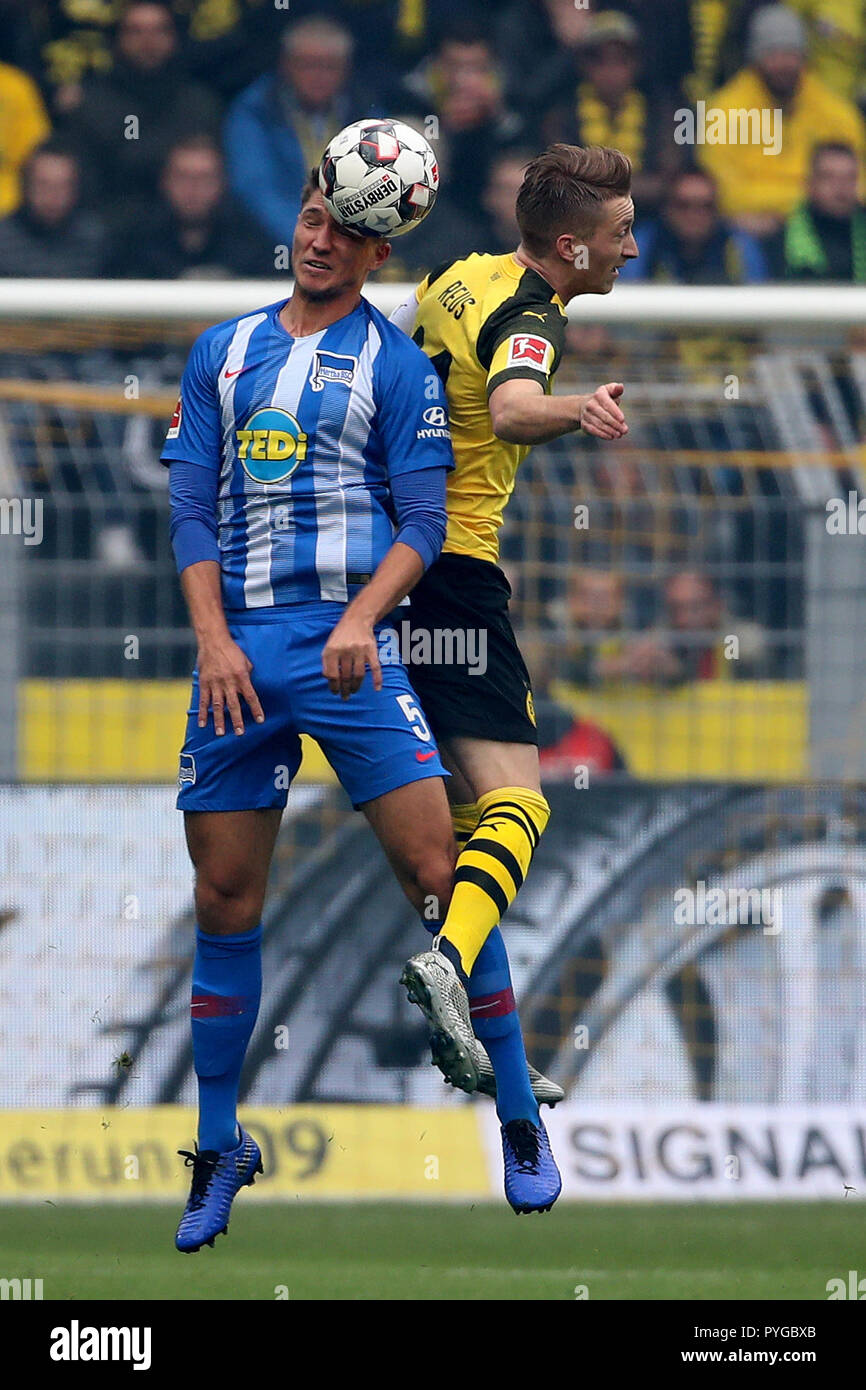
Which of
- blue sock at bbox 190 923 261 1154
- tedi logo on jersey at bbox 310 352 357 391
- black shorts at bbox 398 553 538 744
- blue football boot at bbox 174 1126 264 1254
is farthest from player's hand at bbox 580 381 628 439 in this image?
blue football boot at bbox 174 1126 264 1254

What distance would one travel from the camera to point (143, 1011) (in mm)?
6562

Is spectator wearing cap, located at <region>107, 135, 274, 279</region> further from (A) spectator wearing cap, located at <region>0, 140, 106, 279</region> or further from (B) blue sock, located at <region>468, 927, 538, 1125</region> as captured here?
(B) blue sock, located at <region>468, 927, 538, 1125</region>

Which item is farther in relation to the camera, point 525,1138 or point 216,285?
point 216,285

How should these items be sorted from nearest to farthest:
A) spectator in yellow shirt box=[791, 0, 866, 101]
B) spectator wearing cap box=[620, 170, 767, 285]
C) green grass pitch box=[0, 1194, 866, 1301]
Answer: green grass pitch box=[0, 1194, 866, 1301]
spectator wearing cap box=[620, 170, 767, 285]
spectator in yellow shirt box=[791, 0, 866, 101]

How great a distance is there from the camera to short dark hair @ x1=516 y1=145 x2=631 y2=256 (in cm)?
452

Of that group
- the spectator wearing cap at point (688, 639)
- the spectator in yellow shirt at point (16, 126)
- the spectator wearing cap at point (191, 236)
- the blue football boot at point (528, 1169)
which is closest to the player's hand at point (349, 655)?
the blue football boot at point (528, 1169)

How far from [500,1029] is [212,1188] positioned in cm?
76

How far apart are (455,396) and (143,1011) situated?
277cm

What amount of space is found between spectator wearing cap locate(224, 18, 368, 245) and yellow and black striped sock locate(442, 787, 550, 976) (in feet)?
15.5

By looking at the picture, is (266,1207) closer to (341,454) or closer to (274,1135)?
(274,1135)

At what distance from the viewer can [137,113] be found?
8.96 m

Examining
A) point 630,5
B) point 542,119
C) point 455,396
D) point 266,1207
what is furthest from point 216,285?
point 630,5

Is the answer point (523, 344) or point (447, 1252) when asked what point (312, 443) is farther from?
point (447, 1252)

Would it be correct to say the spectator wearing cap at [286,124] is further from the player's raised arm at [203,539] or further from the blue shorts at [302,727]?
the blue shorts at [302,727]
